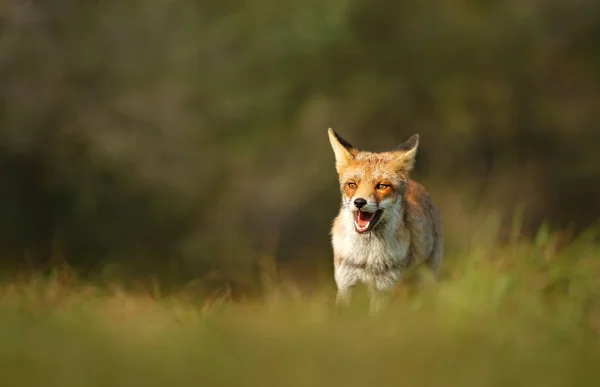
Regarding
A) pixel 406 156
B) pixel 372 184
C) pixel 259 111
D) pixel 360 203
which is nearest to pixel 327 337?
pixel 360 203

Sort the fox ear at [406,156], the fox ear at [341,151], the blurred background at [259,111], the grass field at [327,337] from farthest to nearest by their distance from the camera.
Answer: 1. the blurred background at [259,111]
2. the fox ear at [341,151]
3. the fox ear at [406,156]
4. the grass field at [327,337]

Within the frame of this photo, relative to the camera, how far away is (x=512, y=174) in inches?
583

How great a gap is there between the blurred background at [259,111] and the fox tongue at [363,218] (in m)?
7.03

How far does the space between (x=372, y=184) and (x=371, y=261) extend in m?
0.55

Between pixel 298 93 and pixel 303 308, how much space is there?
28.3ft

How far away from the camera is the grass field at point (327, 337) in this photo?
4.58m

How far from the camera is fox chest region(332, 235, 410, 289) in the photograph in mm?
7062

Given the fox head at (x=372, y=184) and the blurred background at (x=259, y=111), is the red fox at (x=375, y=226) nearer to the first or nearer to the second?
the fox head at (x=372, y=184)

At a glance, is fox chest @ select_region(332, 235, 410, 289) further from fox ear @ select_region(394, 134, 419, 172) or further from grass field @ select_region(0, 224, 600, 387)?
fox ear @ select_region(394, 134, 419, 172)

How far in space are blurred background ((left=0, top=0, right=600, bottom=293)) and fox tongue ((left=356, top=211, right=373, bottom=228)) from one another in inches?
277

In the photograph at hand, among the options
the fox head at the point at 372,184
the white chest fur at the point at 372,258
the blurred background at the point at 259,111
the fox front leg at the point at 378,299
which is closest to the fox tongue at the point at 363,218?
the fox head at the point at 372,184

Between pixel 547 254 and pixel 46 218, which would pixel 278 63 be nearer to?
pixel 46 218

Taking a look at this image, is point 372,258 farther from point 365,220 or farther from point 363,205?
point 363,205

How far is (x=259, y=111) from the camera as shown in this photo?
47.7 ft
